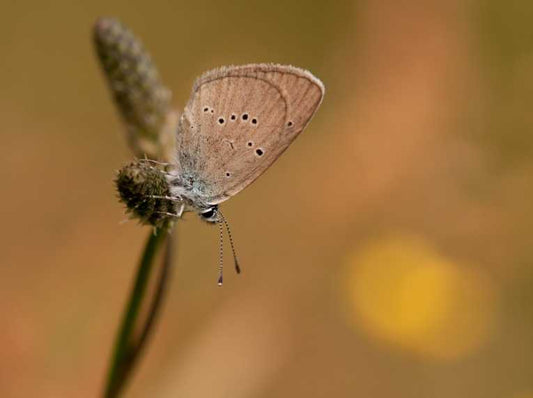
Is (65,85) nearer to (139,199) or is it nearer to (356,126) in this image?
(356,126)

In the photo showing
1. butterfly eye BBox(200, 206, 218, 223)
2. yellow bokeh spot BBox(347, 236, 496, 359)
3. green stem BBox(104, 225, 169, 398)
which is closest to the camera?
green stem BBox(104, 225, 169, 398)

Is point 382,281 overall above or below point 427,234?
below

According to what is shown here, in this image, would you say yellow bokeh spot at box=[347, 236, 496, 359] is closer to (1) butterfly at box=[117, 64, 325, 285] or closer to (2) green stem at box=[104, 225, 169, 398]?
(1) butterfly at box=[117, 64, 325, 285]

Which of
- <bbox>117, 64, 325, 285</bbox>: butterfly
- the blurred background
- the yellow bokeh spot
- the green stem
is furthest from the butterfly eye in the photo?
the yellow bokeh spot

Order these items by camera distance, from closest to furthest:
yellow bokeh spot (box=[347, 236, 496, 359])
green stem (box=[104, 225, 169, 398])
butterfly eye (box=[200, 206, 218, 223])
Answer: green stem (box=[104, 225, 169, 398]), butterfly eye (box=[200, 206, 218, 223]), yellow bokeh spot (box=[347, 236, 496, 359])

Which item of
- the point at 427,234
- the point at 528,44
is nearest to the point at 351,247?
the point at 427,234

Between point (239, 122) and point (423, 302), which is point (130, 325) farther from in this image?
point (423, 302)
